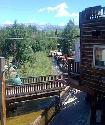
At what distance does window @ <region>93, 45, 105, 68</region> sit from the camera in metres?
19.3

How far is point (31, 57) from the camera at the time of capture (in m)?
49.8

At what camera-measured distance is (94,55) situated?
2005 centimetres

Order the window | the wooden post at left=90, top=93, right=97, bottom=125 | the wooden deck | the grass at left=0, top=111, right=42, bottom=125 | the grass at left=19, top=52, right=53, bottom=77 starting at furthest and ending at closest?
the grass at left=19, top=52, right=53, bottom=77 → the wooden deck → the grass at left=0, top=111, right=42, bottom=125 → the wooden post at left=90, top=93, right=97, bottom=125 → the window

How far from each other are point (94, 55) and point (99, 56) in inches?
17.6

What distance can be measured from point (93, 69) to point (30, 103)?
9979 mm

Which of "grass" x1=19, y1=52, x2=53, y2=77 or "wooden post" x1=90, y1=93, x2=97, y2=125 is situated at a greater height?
"grass" x1=19, y1=52, x2=53, y2=77

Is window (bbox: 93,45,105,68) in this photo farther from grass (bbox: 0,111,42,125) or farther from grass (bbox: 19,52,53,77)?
grass (bbox: 19,52,53,77)

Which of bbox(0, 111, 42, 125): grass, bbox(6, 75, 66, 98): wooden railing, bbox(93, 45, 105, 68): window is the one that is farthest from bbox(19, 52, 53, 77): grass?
bbox(93, 45, 105, 68): window

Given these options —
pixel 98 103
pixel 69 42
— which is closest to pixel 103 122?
pixel 98 103

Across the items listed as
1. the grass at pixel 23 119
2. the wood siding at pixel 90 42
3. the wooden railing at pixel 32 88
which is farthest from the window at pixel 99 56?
the grass at pixel 23 119

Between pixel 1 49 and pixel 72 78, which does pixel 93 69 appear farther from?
pixel 1 49

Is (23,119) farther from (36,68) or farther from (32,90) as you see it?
(36,68)

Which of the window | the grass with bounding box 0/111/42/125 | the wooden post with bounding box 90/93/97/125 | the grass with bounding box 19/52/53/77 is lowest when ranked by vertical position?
the grass with bounding box 0/111/42/125

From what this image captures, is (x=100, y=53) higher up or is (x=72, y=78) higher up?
(x=100, y=53)
